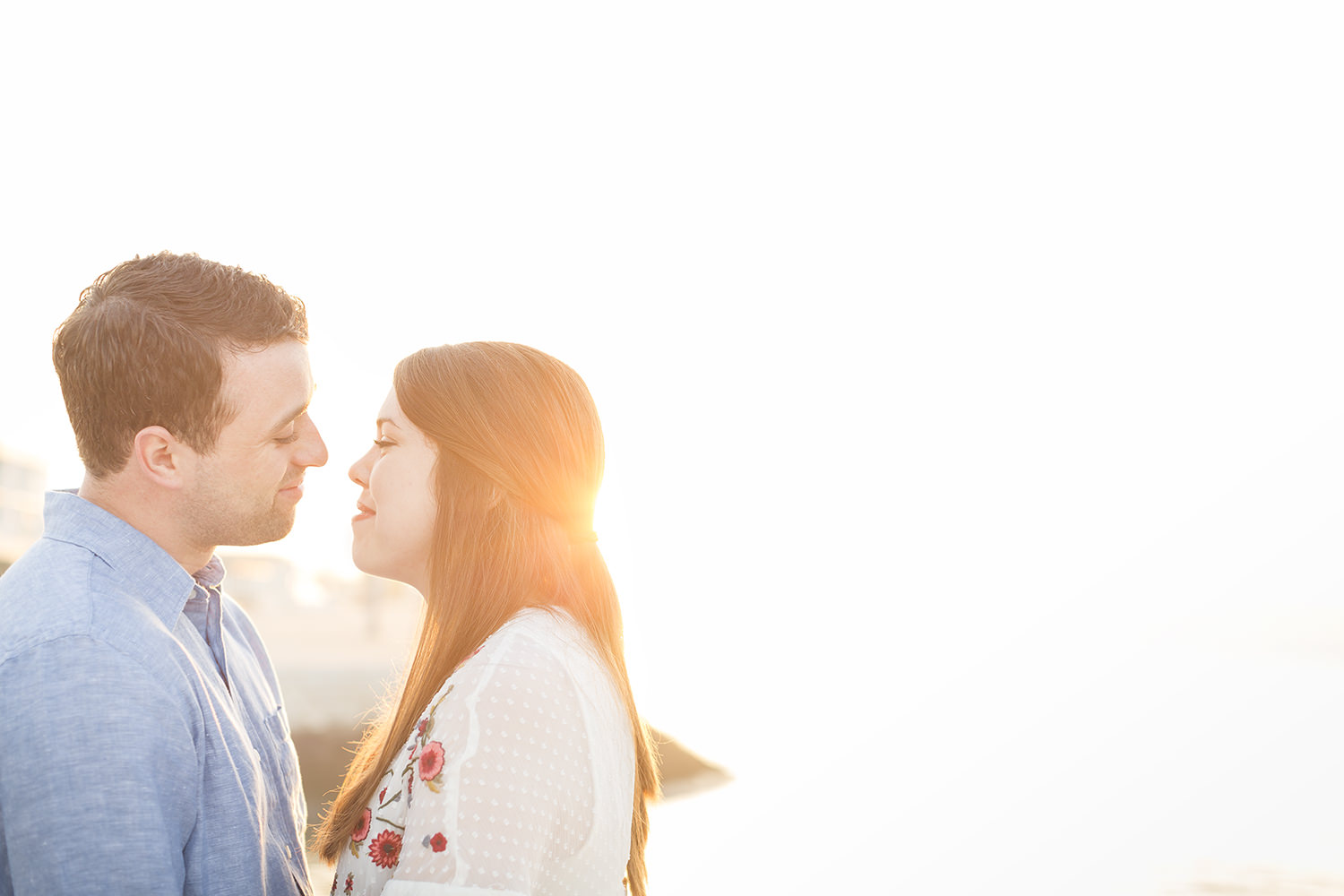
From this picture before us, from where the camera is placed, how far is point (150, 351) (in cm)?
270

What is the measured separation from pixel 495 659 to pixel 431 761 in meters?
0.29

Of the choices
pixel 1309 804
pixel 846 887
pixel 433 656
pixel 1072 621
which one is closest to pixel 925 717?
pixel 1309 804

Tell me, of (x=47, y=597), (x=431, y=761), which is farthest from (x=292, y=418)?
(x=431, y=761)

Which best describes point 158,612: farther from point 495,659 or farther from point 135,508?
point 495,659

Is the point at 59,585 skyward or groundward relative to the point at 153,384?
groundward

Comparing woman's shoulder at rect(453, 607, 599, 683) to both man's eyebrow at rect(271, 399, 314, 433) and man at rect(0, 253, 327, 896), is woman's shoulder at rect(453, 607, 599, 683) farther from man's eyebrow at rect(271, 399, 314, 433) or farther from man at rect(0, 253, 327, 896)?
man's eyebrow at rect(271, 399, 314, 433)

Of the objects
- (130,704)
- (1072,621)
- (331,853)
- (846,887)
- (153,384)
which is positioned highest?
A: (1072,621)

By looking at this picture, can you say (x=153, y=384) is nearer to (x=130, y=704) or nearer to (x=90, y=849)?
(x=130, y=704)

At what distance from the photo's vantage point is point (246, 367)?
287 cm

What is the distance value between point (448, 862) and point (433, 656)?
2.46 ft

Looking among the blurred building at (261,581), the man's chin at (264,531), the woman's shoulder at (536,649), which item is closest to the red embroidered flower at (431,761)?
the woman's shoulder at (536,649)

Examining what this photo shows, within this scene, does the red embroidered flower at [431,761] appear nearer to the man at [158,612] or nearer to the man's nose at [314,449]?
the man at [158,612]

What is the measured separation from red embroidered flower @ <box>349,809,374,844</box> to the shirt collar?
73 cm

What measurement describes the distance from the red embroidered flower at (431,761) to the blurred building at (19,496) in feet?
257
